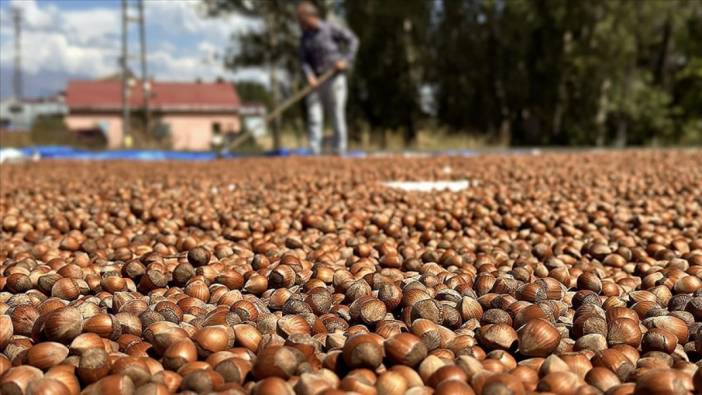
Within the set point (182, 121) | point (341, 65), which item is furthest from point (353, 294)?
point (182, 121)

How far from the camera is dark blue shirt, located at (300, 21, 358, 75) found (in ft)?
28.3

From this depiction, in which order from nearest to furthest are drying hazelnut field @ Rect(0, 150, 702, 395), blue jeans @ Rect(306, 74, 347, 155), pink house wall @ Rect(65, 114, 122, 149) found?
drying hazelnut field @ Rect(0, 150, 702, 395), blue jeans @ Rect(306, 74, 347, 155), pink house wall @ Rect(65, 114, 122, 149)

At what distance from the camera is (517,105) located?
1945cm

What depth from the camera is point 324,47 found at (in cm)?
862

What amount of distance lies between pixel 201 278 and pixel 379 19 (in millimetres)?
17119

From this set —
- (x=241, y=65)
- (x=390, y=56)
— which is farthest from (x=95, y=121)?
(x=390, y=56)

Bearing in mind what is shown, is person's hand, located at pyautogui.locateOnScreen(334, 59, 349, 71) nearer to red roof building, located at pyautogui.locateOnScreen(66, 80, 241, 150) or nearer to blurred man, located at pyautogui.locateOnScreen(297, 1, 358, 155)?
blurred man, located at pyautogui.locateOnScreen(297, 1, 358, 155)

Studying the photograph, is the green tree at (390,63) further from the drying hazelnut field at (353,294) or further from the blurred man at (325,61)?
Result: the drying hazelnut field at (353,294)

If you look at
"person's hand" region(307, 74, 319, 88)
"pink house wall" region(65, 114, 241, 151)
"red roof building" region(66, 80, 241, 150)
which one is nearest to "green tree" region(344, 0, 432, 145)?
"person's hand" region(307, 74, 319, 88)

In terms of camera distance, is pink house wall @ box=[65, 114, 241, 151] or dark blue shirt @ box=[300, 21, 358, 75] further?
pink house wall @ box=[65, 114, 241, 151]

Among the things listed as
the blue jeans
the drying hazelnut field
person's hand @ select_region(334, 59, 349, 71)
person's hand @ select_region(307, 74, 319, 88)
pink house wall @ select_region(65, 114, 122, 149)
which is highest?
pink house wall @ select_region(65, 114, 122, 149)

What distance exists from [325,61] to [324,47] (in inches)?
7.6

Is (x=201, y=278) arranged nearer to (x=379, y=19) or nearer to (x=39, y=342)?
(x=39, y=342)

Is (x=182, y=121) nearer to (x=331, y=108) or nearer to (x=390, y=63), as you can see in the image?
(x=390, y=63)
